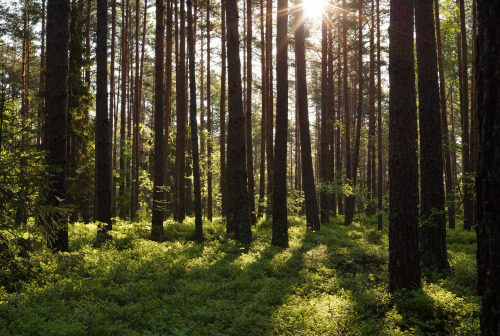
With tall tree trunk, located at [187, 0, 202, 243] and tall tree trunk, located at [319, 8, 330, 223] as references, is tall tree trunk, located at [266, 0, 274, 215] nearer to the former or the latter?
tall tree trunk, located at [319, 8, 330, 223]

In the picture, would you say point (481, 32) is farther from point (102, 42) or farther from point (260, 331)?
point (102, 42)

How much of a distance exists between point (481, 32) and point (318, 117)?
4352 centimetres

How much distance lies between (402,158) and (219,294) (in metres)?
4.77

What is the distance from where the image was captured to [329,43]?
66.1 ft

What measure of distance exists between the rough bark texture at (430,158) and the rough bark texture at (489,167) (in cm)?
611

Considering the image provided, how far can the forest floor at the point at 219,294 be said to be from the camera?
17.1 feet

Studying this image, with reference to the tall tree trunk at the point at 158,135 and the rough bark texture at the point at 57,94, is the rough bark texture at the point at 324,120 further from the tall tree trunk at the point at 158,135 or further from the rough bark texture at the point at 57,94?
the rough bark texture at the point at 57,94

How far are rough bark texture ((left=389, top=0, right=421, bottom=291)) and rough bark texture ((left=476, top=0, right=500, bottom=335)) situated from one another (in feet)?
13.0

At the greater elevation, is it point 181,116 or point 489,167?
point 181,116

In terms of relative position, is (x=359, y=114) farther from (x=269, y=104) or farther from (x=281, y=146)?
(x=281, y=146)

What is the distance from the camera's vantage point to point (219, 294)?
23.7ft

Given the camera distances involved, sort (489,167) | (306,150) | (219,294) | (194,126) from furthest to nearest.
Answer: (306,150)
(194,126)
(219,294)
(489,167)

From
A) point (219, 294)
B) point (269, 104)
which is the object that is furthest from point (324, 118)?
point (219, 294)

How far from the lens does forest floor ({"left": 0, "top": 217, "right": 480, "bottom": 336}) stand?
Result: 17.1ft
